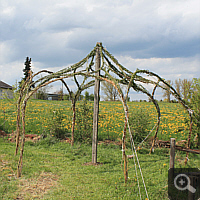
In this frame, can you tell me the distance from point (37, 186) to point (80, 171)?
1.27 m

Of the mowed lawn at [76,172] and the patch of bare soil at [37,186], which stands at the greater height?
the mowed lawn at [76,172]

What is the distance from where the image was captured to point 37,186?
15.2ft

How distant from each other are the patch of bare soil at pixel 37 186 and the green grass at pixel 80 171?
0.02 m

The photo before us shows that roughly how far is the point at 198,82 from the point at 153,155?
8.72ft

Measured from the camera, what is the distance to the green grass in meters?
4.21

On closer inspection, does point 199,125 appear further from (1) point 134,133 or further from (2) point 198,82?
(1) point 134,133

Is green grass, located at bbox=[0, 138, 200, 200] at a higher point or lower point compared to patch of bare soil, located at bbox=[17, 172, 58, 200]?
higher

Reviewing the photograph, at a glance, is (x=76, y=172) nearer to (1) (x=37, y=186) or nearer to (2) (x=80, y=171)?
(2) (x=80, y=171)

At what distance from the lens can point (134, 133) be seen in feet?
26.1

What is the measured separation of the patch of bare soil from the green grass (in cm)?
2

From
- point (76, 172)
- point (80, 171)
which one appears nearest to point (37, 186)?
point (76, 172)

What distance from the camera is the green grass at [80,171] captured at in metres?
4.21

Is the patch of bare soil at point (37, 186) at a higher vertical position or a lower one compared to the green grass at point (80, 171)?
lower

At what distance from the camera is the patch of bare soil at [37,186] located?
13.9 feet
